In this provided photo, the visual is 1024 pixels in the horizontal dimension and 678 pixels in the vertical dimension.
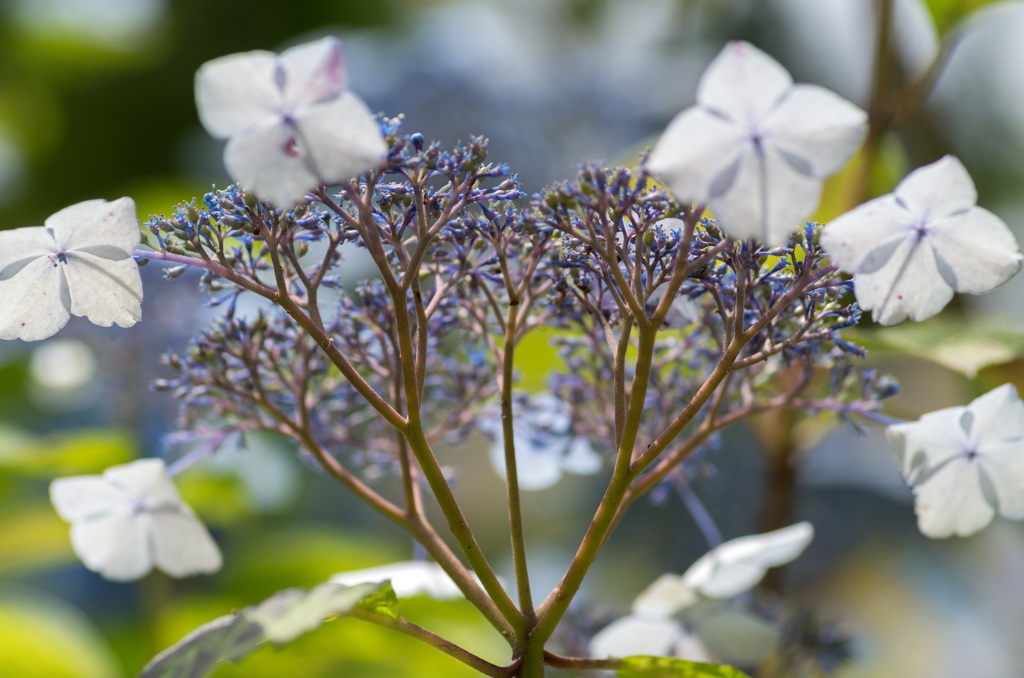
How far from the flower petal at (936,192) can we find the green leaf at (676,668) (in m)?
0.24

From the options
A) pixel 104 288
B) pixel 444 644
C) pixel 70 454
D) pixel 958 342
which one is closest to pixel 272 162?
pixel 104 288

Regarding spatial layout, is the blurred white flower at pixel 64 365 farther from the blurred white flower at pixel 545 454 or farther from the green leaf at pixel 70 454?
the blurred white flower at pixel 545 454

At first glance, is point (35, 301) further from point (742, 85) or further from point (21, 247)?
point (742, 85)

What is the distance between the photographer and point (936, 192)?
1.25 ft

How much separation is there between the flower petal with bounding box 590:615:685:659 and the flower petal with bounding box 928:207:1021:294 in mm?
335

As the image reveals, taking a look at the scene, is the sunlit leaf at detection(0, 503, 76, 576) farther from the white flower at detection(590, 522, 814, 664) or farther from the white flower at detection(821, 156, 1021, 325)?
the white flower at detection(821, 156, 1021, 325)

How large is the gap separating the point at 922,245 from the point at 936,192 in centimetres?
2

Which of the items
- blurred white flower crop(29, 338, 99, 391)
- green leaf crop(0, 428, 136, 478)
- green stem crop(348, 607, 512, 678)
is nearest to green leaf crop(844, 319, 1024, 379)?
green stem crop(348, 607, 512, 678)

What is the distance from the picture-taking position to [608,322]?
1.57ft

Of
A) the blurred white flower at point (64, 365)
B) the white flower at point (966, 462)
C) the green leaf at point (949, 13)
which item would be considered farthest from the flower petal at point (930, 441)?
the blurred white flower at point (64, 365)

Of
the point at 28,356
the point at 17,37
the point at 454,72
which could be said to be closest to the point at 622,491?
the point at 28,356

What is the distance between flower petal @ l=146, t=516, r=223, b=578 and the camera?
1.84 ft

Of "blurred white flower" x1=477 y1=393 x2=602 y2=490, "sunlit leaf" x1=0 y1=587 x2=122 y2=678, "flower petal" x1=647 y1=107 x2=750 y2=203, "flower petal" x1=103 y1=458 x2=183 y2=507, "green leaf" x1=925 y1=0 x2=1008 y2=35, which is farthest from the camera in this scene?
"sunlit leaf" x1=0 y1=587 x2=122 y2=678

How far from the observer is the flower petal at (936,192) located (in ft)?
1.24
